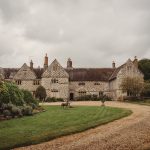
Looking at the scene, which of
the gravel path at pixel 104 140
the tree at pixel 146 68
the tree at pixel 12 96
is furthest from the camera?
the tree at pixel 146 68

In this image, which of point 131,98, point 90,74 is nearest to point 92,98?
point 90,74

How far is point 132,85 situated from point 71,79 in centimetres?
1347

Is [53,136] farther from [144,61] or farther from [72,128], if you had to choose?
[144,61]

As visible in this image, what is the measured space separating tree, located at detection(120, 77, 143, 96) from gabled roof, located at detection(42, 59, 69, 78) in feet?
39.0

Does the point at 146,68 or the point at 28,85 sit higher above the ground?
Answer: the point at 146,68

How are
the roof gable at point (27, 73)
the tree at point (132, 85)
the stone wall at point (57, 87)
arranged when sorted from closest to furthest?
the tree at point (132, 85) < the stone wall at point (57, 87) < the roof gable at point (27, 73)

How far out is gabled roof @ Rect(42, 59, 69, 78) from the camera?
64.5m

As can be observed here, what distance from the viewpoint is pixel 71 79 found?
218ft

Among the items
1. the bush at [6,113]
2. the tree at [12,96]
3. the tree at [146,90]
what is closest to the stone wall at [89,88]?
the tree at [146,90]

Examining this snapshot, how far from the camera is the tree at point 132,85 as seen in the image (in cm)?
5778

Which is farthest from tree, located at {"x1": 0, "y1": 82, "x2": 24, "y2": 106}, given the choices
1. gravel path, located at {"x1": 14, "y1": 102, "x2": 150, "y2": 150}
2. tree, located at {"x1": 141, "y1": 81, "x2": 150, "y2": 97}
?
tree, located at {"x1": 141, "y1": 81, "x2": 150, "y2": 97}

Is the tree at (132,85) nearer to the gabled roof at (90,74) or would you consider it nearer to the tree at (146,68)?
the gabled roof at (90,74)

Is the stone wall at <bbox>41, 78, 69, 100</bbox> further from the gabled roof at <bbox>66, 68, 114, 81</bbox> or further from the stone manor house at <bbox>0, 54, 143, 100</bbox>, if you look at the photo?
the gabled roof at <bbox>66, 68, 114, 81</bbox>

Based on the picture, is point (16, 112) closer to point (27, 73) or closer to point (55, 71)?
point (55, 71)
